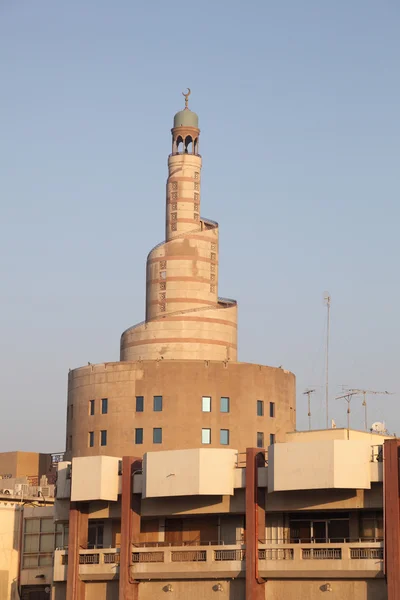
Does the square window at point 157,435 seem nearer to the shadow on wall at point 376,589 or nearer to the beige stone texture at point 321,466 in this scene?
the beige stone texture at point 321,466

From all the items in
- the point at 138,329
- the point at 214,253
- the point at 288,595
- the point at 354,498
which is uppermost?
the point at 214,253

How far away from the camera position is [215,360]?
10175 centimetres

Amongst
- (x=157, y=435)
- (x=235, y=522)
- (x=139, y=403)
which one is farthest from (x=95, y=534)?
(x=139, y=403)

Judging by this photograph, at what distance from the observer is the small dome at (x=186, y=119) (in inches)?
4368

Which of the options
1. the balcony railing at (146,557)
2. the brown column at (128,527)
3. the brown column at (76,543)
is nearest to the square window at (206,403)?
the brown column at (76,543)

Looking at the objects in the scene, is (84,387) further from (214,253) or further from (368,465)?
(368,465)

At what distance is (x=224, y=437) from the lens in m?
99.5

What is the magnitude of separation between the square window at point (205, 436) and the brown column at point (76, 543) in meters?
29.7

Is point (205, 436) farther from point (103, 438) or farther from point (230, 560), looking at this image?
point (230, 560)

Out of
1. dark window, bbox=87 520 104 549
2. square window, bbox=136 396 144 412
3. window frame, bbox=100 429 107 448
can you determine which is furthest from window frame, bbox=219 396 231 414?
dark window, bbox=87 520 104 549

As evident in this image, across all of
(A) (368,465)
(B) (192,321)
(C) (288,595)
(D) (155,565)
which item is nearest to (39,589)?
(D) (155,565)

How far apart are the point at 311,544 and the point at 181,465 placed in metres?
8.63

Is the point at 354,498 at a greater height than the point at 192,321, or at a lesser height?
lesser

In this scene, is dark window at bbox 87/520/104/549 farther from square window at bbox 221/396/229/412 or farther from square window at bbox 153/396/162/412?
square window at bbox 221/396/229/412
